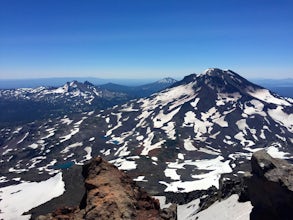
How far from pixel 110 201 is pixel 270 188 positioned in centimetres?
1432

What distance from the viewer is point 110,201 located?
86.8 ft

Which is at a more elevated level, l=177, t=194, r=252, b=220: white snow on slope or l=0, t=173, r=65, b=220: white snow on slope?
l=177, t=194, r=252, b=220: white snow on slope

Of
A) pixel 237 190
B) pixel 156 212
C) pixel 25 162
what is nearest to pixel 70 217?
pixel 156 212

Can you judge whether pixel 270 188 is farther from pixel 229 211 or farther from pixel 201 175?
pixel 201 175

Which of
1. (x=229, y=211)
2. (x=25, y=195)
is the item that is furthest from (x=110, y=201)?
(x=25, y=195)

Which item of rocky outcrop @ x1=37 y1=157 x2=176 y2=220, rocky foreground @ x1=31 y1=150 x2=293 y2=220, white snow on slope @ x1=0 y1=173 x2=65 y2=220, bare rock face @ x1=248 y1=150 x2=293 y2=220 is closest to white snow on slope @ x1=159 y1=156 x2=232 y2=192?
white snow on slope @ x1=0 y1=173 x2=65 y2=220

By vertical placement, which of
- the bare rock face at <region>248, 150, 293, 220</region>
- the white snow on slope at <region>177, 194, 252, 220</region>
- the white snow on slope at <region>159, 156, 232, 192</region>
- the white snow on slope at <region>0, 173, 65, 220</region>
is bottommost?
the white snow on slope at <region>159, 156, 232, 192</region>

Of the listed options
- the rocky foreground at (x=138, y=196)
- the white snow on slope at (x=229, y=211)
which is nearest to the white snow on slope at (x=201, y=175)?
the white snow on slope at (x=229, y=211)

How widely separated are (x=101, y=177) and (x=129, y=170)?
101438 mm

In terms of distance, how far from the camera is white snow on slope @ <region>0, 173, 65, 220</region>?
90.4 metres

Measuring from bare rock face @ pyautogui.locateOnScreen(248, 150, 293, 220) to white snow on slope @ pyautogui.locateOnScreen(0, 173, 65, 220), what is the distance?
6412cm

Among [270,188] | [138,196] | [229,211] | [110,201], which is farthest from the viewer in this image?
[229,211]

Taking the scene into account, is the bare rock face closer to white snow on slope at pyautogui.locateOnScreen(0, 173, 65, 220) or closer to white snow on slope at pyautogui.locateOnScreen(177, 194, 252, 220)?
white snow on slope at pyautogui.locateOnScreen(177, 194, 252, 220)

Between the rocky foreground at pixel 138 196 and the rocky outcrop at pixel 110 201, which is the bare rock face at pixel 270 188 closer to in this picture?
the rocky foreground at pixel 138 196
